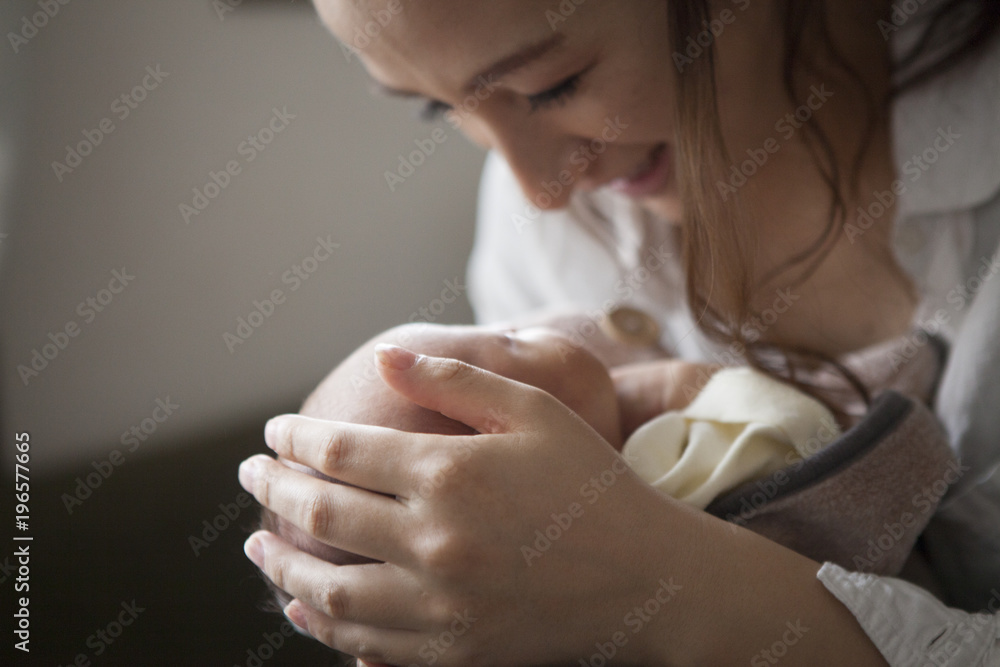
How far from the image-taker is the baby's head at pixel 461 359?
27.4 inches

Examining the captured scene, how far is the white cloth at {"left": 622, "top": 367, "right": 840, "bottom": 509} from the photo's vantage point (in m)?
0.78

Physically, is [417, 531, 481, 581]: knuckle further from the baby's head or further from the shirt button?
the shirt button

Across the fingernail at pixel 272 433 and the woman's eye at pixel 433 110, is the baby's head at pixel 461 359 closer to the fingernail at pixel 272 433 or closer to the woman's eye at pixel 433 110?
the fingernail at pixel 272 433

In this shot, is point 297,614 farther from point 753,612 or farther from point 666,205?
point 666,205

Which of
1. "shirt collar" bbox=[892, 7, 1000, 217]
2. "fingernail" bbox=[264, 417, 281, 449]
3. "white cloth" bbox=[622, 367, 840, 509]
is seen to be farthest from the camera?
"shirt collar" bbox=[892, 7, 1000, 217]

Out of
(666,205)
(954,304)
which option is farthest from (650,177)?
(954,304)

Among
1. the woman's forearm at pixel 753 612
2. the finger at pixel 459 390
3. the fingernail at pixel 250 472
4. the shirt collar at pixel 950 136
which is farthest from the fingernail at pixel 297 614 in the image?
the shirt collar at pixel 950 136

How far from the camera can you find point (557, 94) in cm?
81

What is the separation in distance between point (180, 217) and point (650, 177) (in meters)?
0.83

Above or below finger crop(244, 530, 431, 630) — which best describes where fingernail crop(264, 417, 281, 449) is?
above

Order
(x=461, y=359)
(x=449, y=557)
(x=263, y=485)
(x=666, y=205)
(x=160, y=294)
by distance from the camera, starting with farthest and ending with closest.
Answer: (x=160, y=294)
(x=666, y=205)
(x=461, y=359)
(x=263, y=485)
(x=449, y=557)

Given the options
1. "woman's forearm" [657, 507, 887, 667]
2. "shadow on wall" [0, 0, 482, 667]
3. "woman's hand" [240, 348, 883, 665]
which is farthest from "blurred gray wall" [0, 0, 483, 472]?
"woman's forearm" [657, 507, 887, 667]

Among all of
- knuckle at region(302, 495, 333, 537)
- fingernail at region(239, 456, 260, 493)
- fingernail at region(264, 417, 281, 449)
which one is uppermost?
fingernail at region(264, 417, 281, 449)

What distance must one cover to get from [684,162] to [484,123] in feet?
0.77
